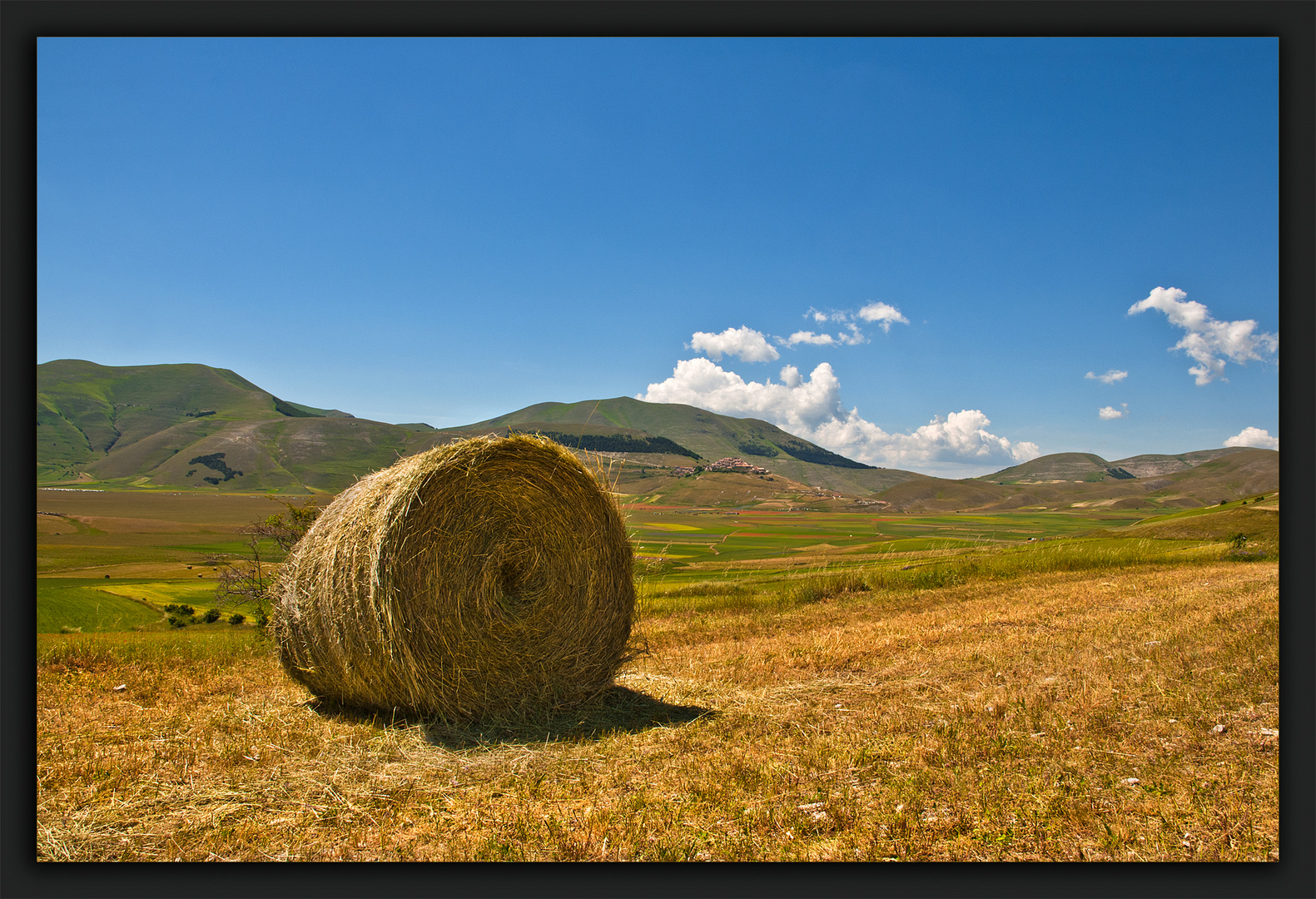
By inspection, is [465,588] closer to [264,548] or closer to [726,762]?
[726,762]

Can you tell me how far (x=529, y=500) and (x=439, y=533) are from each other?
2.88ft

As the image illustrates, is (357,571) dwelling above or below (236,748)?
above

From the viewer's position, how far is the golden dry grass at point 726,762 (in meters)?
3.29

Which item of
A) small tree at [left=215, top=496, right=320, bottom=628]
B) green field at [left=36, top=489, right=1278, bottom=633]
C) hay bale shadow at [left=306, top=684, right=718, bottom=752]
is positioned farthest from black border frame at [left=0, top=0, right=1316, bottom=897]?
small tree at [left=215, top=496, right=320, bottom=628]

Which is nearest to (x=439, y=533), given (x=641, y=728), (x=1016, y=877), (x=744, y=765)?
(x=641, y=728)

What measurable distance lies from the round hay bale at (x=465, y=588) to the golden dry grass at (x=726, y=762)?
38 centimetres

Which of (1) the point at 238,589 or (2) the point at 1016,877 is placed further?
(1) the point at 238,589

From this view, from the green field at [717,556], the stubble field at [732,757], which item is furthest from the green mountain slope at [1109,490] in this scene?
the stubble field at [732,757]

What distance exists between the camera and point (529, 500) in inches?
243

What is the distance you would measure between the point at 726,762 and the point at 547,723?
6.33 feet
